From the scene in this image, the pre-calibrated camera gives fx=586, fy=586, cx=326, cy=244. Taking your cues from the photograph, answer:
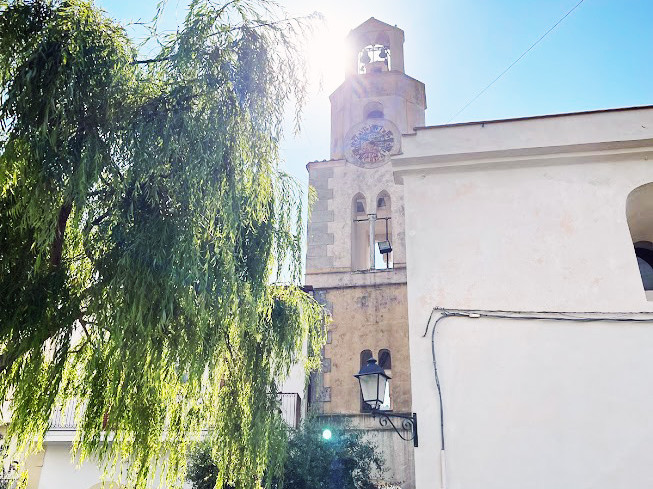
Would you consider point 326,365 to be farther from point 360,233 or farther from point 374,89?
point 374,89

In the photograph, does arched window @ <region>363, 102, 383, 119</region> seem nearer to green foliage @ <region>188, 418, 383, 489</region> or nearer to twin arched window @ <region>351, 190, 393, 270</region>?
twin arched window @ <region>351, 190, 393, 270</region>

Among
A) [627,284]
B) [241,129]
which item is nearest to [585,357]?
[627,284]

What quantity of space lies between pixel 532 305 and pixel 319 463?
5899mm

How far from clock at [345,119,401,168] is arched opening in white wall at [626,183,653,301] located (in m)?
9.52

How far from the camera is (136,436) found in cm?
573

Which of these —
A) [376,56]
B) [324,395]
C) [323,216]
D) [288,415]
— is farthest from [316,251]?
[376,56]

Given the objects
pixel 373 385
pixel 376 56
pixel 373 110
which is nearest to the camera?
pixel 373 385

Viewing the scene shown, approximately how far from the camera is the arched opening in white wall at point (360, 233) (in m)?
16.4

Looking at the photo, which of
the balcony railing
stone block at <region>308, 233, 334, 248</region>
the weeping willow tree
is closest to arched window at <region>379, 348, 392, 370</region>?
the balcony railing

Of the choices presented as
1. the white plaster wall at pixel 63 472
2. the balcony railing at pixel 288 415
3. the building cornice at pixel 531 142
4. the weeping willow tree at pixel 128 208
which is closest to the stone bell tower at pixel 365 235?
the balcony railing at pixel 288 415

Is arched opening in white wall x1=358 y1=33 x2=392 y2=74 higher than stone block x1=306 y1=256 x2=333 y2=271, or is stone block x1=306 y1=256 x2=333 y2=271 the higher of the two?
arched opening in white wall x1=358 y1=33 x2=392 y2=74

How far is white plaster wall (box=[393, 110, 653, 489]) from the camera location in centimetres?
606

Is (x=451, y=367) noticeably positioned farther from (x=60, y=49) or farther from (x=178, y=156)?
(x=60, y=49)

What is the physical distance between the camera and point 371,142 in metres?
17.4
